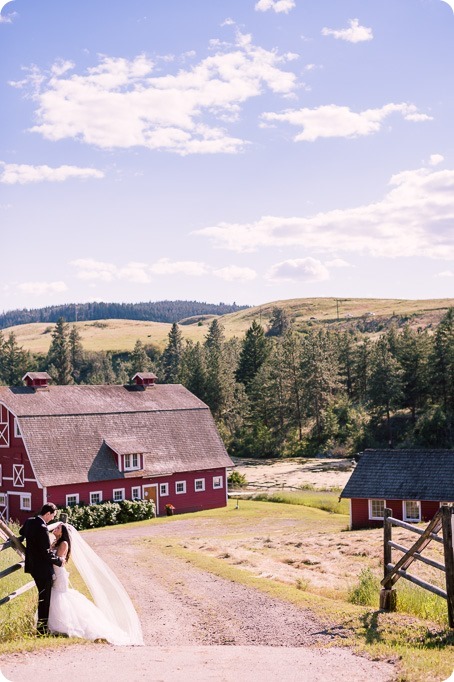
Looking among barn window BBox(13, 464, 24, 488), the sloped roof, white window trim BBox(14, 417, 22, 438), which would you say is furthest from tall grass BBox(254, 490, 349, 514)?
white window trim BBox(14, 417, 22, 438)

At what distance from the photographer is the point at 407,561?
1209 cm

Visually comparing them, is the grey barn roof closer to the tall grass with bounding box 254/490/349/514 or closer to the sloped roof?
the tall grass with bounding box 254/490/349/514

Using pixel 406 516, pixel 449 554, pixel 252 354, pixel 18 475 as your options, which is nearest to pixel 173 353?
pixel 252 354

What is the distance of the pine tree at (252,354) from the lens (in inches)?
3614

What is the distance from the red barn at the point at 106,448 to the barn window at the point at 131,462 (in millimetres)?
60

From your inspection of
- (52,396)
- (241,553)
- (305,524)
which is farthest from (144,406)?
(241,553)

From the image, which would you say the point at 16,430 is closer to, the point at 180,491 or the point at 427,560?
the point at 180,491

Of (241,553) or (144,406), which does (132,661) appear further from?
(144,406)

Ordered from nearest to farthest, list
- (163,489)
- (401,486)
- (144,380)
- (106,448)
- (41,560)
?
1. (41,560)
2. (401,486)
3. (106,448)
4. (163,489)
5. (144,380)

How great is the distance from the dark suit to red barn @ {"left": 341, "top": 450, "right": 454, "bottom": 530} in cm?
2621

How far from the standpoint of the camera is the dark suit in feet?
35.7

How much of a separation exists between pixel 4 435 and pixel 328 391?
47.2 meters

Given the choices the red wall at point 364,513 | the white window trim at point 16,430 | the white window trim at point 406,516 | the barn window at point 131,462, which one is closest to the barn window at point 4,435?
the white window trim at point 16,430

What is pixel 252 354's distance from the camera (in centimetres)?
9238
